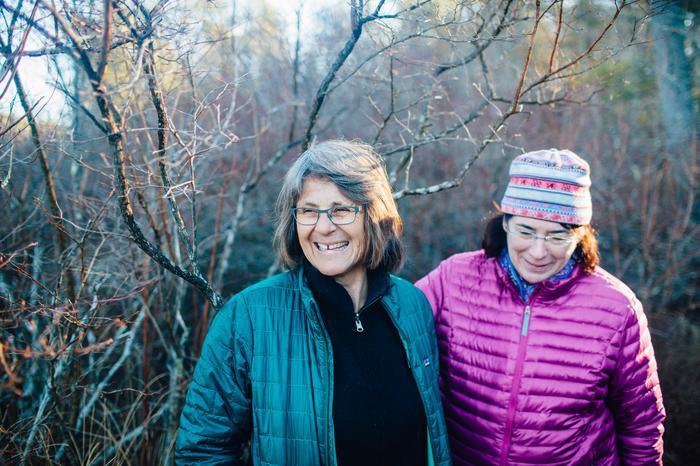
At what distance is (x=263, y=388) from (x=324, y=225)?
0.68 metres

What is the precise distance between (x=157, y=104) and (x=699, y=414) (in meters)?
4.91

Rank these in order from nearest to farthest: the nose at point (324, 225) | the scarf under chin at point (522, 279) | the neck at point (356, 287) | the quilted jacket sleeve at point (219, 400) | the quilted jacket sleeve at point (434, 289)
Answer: the quilted jacket sleeve at point (219, 400)
the nose at point (324, 225)
the neck at point (356, 287)
the scarf under chin at point (522, 279)
the quilted jacket sleeve at point (434, 289)

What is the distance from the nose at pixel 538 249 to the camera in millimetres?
2061

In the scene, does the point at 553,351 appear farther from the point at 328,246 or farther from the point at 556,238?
the point at 328,246

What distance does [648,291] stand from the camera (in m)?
4.82

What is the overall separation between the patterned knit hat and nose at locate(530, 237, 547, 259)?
0.11m

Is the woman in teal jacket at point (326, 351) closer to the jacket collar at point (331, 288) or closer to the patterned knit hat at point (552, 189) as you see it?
the jacket collar at point (331, 288)

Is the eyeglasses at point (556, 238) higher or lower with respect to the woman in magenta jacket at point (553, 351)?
higher

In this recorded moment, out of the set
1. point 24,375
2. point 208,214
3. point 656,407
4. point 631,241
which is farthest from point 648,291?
point 24,375

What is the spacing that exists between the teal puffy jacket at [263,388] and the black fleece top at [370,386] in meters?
0.08

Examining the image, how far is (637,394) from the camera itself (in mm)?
2068

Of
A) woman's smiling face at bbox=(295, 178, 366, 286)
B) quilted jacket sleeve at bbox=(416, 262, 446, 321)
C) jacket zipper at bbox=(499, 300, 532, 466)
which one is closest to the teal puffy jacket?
woman's smiling face at bbox=(295, 178, 366, 286)

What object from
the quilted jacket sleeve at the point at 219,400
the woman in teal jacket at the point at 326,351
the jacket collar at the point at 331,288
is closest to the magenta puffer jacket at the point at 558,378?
the woman in teal jacket at the point at 326,351

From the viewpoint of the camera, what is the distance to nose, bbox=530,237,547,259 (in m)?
2.06
